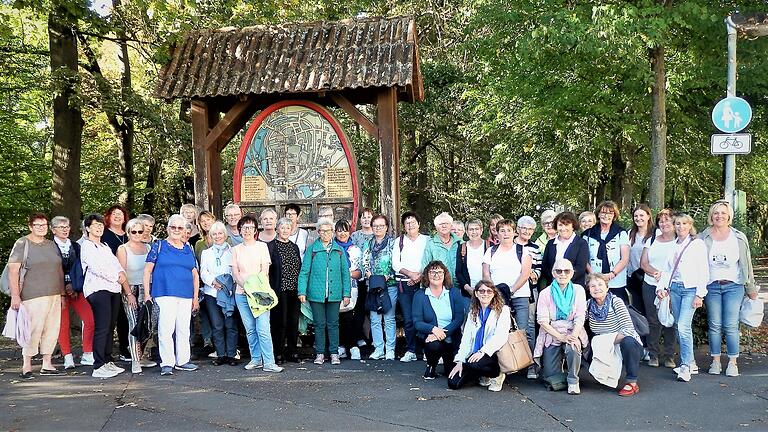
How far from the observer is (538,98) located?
565 inches

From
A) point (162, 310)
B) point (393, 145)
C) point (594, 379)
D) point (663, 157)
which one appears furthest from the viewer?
point (663, 157)

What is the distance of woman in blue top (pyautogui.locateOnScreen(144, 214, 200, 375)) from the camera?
7078 mm

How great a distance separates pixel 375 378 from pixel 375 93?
13.4ft

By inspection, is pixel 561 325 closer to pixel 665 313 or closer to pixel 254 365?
pixel 665 313

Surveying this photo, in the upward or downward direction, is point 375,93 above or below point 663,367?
above

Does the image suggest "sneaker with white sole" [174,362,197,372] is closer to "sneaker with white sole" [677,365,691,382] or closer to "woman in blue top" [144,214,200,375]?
"woman in blue top" [144,214,200,375]

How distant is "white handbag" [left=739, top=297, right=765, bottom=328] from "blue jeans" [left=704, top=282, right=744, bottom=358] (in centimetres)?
11

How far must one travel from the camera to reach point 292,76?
903 cm

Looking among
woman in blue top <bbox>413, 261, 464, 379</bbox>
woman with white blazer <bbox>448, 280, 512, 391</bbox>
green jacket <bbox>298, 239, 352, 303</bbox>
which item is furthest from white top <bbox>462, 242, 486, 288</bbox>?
green jacket <bbox>298, 239, 352, 303</bbox>

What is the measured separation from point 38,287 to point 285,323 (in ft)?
8.60

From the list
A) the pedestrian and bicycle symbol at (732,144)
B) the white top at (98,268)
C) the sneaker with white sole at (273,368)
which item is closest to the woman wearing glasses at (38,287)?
the white top at (98,268)

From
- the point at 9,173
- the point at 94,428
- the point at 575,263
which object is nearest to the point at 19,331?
the point at 94,428

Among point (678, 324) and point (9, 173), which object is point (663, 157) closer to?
point (678, 324)

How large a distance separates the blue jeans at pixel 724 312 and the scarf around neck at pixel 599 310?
131cm
